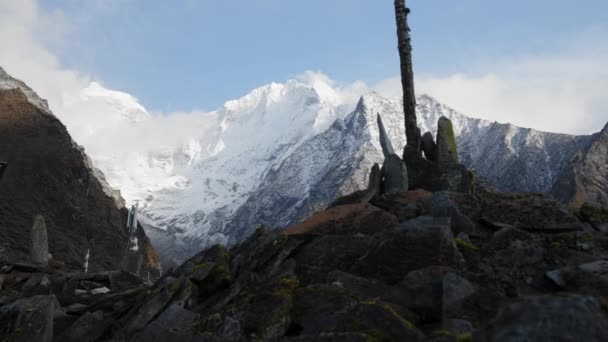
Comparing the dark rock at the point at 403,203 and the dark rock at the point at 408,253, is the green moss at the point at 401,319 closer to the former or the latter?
the dark rock at the point at 408,253

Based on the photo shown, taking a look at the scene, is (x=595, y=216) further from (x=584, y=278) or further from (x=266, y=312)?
(x=266, y=312)

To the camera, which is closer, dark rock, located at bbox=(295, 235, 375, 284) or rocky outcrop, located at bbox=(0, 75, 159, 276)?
dark rock, located at bbox=(295, 235, 375, 284)

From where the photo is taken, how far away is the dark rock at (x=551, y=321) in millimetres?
3561

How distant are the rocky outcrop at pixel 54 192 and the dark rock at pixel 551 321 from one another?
63.7m

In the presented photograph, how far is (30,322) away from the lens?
767 cm

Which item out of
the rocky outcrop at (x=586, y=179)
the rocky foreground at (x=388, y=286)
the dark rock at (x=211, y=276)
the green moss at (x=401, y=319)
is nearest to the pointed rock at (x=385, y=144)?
the rocky foreground at (x=388, y=286)

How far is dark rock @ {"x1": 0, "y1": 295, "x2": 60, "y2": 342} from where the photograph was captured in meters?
7.53

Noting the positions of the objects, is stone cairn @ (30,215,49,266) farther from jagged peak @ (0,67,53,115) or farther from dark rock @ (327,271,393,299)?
jagged peak @ (0,67,53,115)

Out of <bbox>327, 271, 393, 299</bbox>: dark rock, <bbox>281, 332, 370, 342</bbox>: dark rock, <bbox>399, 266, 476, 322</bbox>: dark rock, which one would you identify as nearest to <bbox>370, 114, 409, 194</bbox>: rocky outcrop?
<bbox>327, 271, 393, 299</bbox>: dark rock

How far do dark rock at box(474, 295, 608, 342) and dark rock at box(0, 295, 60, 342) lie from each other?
608 centimetres

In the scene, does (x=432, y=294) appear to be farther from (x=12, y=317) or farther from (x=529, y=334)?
(x=12, y=317)

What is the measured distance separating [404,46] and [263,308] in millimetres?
12642

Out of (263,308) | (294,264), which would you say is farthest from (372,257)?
(263,308)

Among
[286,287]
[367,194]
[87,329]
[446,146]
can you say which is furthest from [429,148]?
[87,329]
